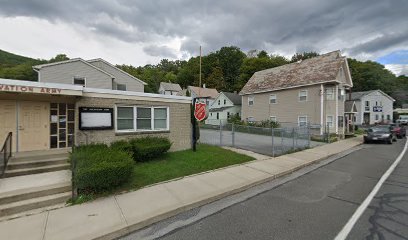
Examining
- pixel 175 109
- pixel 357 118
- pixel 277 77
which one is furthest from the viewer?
pixel 357 118

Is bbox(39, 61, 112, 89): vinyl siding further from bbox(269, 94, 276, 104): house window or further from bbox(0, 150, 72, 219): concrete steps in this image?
bbox(269, 94, 276, 104): house window

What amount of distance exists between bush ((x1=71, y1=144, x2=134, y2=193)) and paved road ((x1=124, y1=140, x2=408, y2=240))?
6.88ft

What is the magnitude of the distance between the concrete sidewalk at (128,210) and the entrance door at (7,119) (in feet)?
15.8

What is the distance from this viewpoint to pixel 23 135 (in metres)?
8.12

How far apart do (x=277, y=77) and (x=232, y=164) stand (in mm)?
22775

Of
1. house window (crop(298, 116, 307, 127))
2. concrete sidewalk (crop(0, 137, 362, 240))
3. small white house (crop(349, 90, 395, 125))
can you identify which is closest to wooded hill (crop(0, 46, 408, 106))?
small white house (crop(349, 90, 395, 125))

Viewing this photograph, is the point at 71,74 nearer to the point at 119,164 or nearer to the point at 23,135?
the point at 23,135

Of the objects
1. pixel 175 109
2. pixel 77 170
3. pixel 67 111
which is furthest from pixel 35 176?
pixel 175 109

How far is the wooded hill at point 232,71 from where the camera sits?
56.3m

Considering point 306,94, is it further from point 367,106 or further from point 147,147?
point 367,106

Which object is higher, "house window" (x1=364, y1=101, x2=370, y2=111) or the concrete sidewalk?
"house window" (x1=364, y1=101, x2=370, y2=111)

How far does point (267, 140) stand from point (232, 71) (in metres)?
56.8

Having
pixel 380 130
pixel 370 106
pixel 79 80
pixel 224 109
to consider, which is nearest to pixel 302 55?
pixel 370 106

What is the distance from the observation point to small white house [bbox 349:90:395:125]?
43.3 meters
